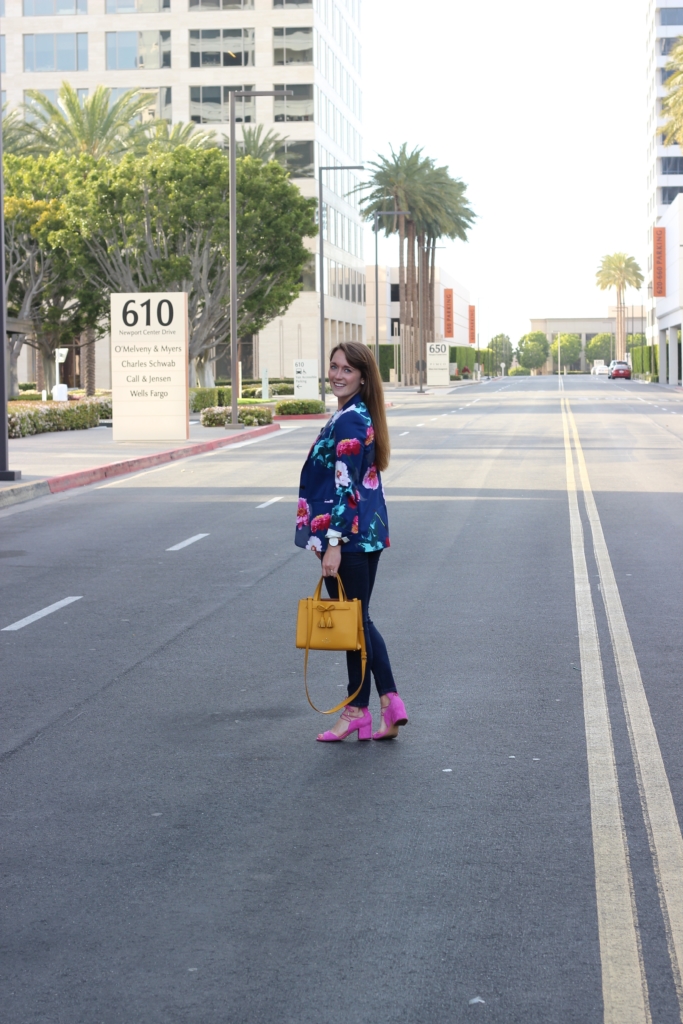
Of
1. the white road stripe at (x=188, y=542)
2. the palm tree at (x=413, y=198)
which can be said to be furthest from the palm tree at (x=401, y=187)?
the white road stripe at (x=188, y=542)

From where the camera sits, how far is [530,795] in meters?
5.55

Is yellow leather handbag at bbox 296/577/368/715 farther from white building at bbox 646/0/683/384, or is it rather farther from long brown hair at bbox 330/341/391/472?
white building at bbox 646/0/683/384

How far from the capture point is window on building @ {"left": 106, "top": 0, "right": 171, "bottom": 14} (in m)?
81.2

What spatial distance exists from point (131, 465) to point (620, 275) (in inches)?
5405

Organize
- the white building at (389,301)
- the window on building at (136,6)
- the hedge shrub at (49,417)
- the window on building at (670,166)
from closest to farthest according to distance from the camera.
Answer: the hedge shrub at (49,417), the window on building at (136,6), the white building at (389,301), the window on building at (670,166)

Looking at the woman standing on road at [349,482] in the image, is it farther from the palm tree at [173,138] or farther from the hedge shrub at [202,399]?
the palm tree at [173,138]

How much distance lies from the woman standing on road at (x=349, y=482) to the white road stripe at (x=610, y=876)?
51.1 inches

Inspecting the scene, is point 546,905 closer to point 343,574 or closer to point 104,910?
point 104,910

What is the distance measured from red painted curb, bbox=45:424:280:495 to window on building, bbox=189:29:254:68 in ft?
176

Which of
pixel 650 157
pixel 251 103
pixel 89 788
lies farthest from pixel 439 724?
pixel 650 157

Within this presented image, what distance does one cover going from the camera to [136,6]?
268 ft

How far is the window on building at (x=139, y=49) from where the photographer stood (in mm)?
81500

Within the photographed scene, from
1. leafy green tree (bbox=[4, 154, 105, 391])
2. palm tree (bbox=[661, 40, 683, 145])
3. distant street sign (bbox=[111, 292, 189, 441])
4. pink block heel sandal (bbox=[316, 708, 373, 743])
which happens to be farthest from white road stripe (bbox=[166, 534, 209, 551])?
palm tree (bbox=[661, 40, 683, 145])

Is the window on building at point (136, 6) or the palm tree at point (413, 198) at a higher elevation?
the window on building at point (136, 6)
